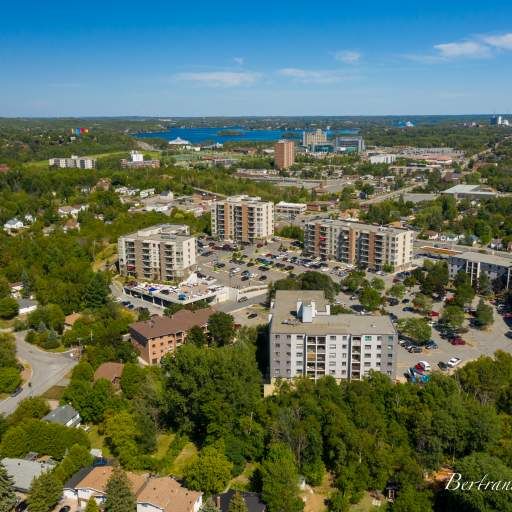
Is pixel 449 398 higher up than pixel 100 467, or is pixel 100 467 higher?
pixel 449 398

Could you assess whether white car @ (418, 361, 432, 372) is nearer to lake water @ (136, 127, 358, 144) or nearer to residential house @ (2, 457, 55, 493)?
residential house @ (2, 457, 55, 493)

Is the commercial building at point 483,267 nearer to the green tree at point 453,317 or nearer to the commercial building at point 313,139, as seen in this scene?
the green tree at point 453,317

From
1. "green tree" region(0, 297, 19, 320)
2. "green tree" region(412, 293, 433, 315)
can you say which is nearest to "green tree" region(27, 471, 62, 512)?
"green tree" region(0, 297, 19, 320)

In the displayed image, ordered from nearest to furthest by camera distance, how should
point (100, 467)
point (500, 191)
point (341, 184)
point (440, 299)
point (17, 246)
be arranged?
point (100, 467), point (440, 299), point (17, 246), point (500, 191), point (341, 184)

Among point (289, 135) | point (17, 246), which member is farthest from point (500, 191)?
point (289, 135)

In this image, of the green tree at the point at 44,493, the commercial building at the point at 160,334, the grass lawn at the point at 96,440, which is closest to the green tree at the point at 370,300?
the commercial building at the point at 160,334

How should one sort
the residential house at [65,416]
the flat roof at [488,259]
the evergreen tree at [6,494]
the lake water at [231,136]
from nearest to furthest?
the evergreen tree at [6,494] → the residential house at [65,416] → the flat roof at [488,259] → the lake water at [231,136]

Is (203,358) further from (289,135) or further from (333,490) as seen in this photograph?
(289,135)

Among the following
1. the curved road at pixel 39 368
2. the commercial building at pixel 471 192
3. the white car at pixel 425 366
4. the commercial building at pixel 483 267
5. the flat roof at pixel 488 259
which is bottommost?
the curved road at pixel 39 368
